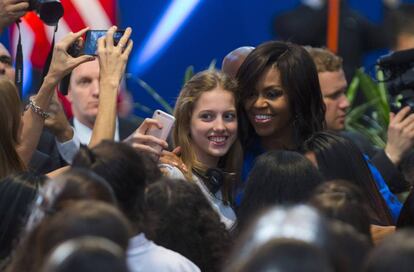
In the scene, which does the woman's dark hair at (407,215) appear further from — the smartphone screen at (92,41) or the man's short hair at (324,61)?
the man's short hair at (324,61)

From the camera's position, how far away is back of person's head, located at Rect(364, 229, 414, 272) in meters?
2.04

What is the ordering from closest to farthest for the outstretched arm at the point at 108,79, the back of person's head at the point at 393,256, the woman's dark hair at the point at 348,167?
1. the back of person's head at the point at 393,256
2. the outstretched arm at the point at 108,79
3. the woman's dark hair at the point at 348,167

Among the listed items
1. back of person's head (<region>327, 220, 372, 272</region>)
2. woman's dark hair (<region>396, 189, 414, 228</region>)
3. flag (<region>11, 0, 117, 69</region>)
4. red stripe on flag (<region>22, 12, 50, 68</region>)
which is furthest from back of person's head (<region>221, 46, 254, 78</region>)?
back of person's head (<region>327, 220, 372, 272</region>)

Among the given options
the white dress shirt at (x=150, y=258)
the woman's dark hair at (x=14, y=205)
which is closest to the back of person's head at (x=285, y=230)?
the white dress shirt at (x=150, y=258)

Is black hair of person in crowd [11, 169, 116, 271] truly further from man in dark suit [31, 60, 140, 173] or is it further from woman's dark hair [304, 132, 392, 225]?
man in dark suit [31, 60, 140, 173]

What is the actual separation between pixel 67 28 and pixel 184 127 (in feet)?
8.12

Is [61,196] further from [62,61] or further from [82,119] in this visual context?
[82,119]

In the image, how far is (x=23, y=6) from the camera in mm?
4805

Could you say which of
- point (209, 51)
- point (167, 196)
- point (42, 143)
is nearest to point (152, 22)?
point (209, 51)

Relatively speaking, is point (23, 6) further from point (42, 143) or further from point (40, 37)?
point (40, 37)

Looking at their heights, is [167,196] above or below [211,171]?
above

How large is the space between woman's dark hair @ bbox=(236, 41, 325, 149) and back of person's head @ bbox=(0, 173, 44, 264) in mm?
1786

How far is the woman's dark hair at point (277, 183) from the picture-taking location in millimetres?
3938

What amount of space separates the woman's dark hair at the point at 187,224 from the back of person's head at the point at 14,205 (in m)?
0.40
